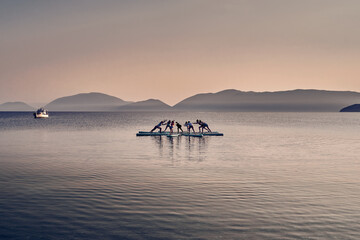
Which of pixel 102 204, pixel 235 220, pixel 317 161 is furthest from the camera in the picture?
pixel 317 161

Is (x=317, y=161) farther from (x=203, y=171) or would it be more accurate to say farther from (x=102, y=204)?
(x=102, y=204)

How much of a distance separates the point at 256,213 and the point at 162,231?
3976 millimetres

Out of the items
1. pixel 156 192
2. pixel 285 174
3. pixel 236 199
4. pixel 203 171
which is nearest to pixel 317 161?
pixel 285 174

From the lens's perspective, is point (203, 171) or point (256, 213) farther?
point (203, 171)

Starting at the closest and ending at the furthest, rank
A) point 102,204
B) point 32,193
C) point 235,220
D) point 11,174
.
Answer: point 235,220, point 102,204, point 32,193, point 11,174

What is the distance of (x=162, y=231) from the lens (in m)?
10.3

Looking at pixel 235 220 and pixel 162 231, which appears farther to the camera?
pixel 235 220

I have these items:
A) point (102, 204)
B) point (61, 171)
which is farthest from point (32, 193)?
point (61, 171)

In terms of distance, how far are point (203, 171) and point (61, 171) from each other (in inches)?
380

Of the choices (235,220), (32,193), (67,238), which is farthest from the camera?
(32,193)

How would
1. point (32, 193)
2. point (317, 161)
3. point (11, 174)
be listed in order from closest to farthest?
point (32, 193) < point (11, 174) < point (317, 161)

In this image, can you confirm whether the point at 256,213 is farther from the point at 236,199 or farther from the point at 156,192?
the point at 156,192

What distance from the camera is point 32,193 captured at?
15.2 metres

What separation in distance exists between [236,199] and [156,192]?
395 centimetres
